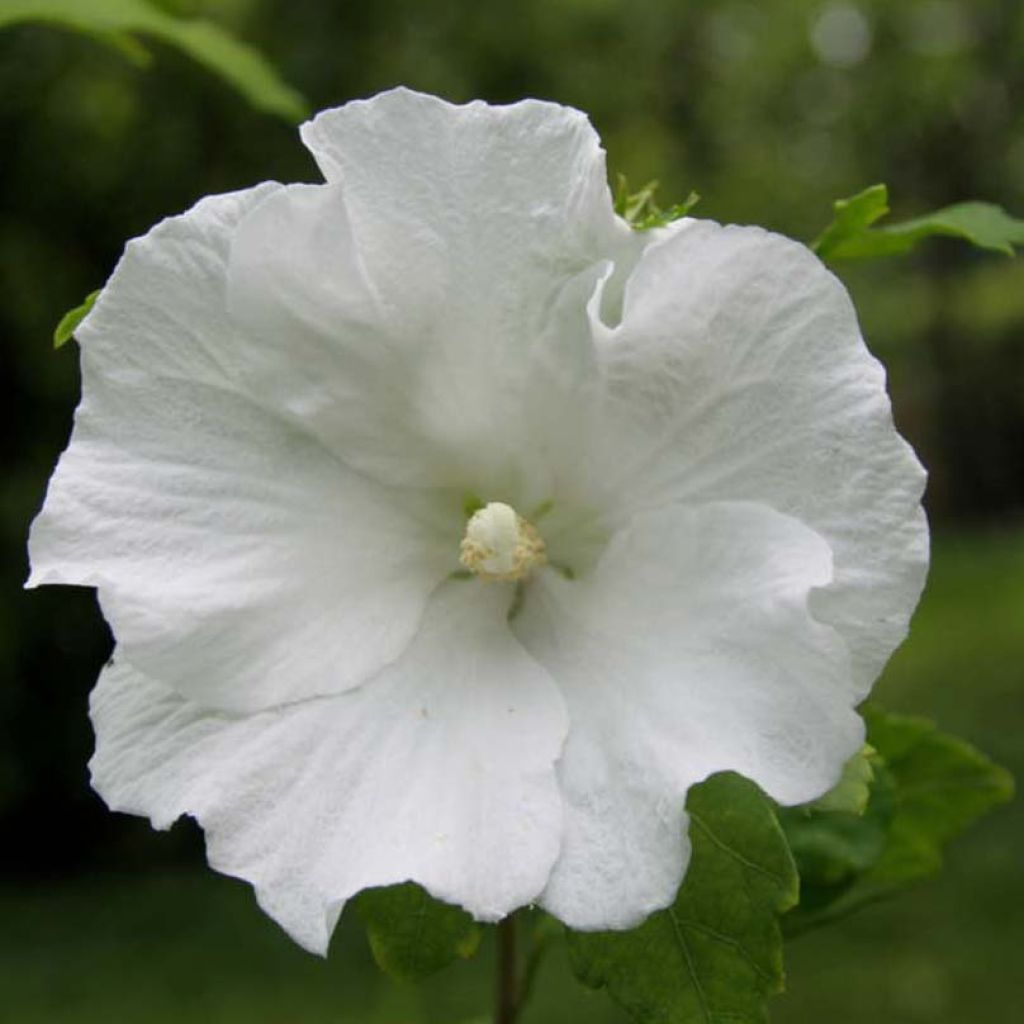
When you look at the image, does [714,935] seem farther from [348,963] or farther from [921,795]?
[348,963]

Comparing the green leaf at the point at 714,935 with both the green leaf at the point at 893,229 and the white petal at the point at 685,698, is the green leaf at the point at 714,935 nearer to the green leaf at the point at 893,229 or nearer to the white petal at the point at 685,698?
the white petal at the point at 685,698

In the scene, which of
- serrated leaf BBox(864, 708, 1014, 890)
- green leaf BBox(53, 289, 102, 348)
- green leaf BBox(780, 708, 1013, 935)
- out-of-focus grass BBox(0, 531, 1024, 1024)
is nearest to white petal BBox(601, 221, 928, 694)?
green leaf BBox(53, 289, 102, 348)

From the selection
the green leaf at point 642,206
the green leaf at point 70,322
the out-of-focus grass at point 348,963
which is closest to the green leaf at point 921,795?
the green leaf at point 642,206

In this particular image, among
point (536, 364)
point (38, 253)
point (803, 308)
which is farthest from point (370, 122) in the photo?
point (38, 253)

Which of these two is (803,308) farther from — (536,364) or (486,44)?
(486,44)

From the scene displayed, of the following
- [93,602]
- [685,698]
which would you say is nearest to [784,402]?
[685,698]

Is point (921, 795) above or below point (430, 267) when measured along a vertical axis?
below

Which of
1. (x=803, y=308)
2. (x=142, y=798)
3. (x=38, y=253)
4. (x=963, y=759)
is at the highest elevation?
(x=803, y=308)
